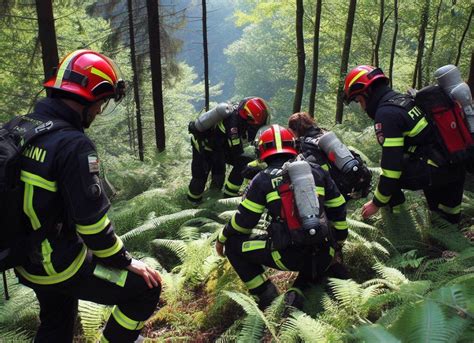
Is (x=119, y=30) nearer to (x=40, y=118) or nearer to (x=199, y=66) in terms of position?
(x=40, y=118)

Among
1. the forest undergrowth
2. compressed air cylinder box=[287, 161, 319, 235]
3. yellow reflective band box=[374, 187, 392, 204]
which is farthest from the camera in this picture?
yellow reflective band box=[374, 187, 392, 204]

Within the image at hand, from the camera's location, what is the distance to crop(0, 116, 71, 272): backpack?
2682 mm

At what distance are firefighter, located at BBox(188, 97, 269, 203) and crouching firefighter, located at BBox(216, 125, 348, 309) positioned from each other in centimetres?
274

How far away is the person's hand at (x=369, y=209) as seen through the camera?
5.25m

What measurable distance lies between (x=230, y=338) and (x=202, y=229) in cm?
276

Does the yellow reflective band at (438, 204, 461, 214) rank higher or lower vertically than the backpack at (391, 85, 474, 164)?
lower

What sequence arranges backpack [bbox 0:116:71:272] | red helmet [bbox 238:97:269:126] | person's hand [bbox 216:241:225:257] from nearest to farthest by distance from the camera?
backpack [bbox 0:116:71:272], person's hand [bbox 216:241:225:257], red helmet [bbox 238:97:269:126]

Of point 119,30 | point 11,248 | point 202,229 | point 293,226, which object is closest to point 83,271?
point 11,248

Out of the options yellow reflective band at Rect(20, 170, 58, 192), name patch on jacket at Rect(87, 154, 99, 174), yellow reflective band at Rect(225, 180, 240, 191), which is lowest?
yellow reflective band at Rect(225, 180, 240, 191)

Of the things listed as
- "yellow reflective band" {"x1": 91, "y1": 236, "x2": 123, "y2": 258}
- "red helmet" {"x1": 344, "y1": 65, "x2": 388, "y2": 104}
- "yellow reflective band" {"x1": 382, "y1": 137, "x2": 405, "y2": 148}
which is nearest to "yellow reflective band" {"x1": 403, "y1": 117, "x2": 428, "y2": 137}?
"yellow reflective band" {"x1": 382, "y1": 137, "x2": 405, "y2": 148}

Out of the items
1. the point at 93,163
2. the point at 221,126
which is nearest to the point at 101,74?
the point at 93,163

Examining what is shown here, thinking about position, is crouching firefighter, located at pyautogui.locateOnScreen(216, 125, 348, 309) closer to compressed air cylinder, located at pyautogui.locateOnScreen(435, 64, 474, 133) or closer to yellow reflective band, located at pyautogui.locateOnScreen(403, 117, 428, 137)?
yellow reflective band, located at pyautogui.locateOnScreen(403, 117, 428, 137)

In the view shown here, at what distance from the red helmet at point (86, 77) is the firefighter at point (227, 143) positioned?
4008mm

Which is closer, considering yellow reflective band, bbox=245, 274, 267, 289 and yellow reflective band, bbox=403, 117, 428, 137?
yellow reflective band, bbox=245, 274, 267, 289
